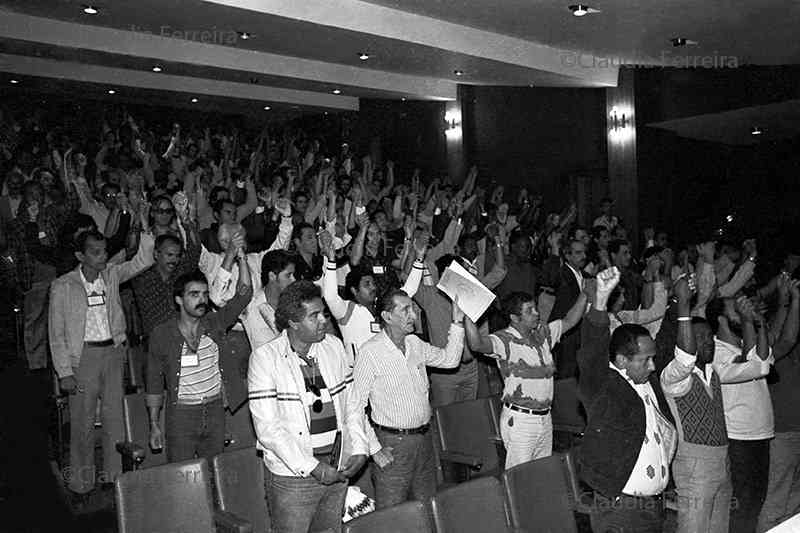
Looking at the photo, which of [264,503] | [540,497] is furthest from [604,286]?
[264,503]

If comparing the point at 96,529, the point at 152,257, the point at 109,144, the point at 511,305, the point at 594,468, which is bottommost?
the point at 96,529

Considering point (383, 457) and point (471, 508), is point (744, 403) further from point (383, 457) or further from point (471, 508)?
point (383, 457)

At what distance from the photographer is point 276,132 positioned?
567 inches

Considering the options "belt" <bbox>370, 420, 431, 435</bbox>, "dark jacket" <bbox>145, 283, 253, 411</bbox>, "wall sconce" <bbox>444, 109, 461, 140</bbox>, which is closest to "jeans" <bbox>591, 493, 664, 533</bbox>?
"belt" <bbox>370, 420, 431, 435</bbox>

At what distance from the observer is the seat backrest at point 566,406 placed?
15.4ft

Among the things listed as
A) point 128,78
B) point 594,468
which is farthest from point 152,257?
point 128,78

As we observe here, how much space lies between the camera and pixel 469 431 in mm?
4262

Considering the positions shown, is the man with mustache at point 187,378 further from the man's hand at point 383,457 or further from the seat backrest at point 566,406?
the seat backrest at point 566,406

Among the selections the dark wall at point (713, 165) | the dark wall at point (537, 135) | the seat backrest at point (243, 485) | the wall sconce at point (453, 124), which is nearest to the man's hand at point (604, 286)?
the seat backrest at point (243, 485)

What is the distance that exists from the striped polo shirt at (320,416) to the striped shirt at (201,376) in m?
1.05

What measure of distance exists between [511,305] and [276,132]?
1111cm

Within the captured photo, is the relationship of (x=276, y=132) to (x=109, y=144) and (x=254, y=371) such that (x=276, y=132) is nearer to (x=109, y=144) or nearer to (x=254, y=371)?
(x=109, y=144)

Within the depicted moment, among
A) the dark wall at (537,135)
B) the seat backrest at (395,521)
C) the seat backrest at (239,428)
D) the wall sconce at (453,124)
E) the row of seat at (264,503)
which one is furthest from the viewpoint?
the wall sconce at (453,124)

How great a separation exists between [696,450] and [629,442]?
42 cm
